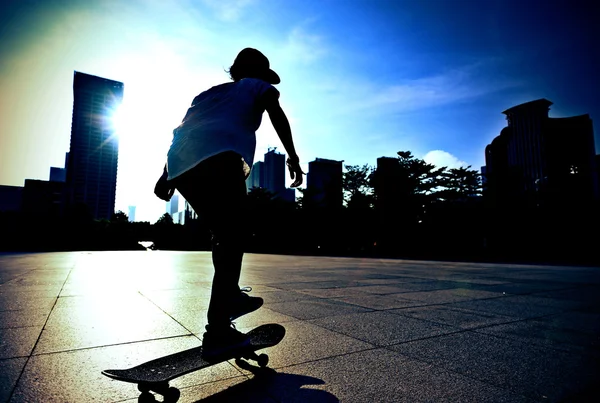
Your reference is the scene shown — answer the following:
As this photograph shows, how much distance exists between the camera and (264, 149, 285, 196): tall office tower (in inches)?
4555

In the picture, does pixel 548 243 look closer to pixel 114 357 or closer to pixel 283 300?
pixel 283 300

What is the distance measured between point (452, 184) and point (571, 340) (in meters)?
37.5

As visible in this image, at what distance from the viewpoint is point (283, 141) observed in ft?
7.18

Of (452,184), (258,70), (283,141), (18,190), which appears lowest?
(283,141)

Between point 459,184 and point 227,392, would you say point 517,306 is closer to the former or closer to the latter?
point 227,392

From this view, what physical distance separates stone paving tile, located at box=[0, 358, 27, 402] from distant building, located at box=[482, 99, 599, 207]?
33779 millimetres

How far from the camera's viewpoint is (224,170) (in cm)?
187

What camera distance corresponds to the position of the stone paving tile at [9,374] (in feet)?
4.80

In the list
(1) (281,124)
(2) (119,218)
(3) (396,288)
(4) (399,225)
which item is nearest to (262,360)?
(1) (281,124)

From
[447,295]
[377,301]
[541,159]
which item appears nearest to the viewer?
[377,301]

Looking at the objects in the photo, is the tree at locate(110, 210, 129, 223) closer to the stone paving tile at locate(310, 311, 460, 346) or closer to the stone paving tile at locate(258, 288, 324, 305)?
the stone paving tile at locate(258, 288, 324, 305)

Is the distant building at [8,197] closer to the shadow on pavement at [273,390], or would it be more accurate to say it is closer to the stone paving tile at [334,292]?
the stone paving tile at [334,292]

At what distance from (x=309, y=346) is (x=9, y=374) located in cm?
171

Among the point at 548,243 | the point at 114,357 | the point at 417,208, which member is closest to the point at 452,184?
the point at 417,208
